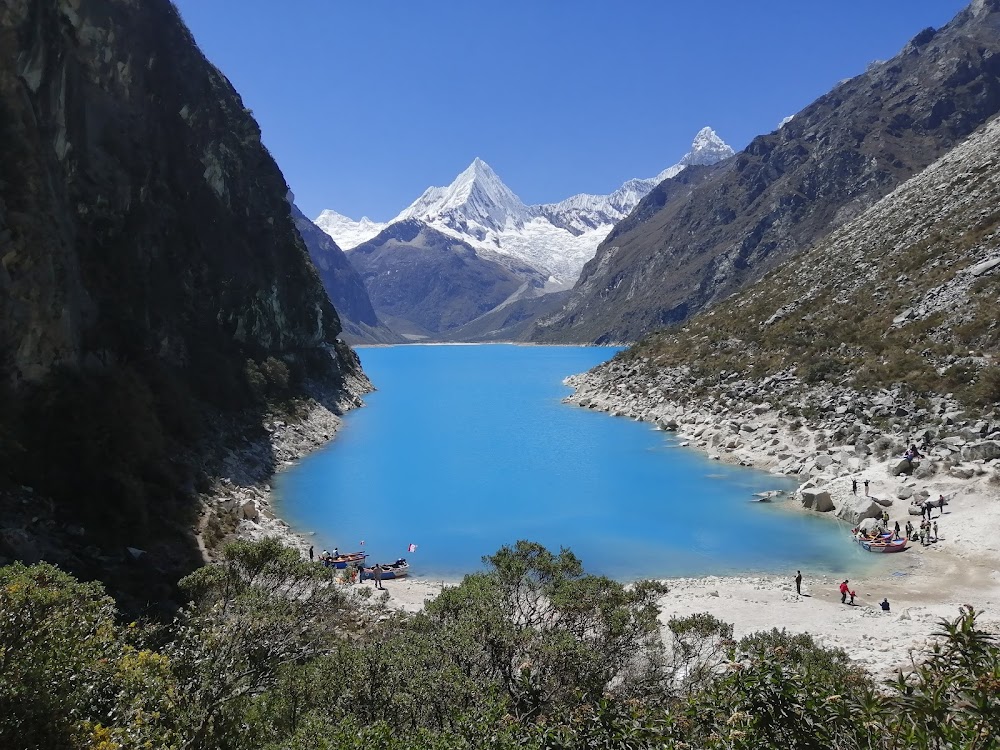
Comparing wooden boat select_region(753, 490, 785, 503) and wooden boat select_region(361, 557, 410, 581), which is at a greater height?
wooden boat select_region(753, 490, 785, 503)

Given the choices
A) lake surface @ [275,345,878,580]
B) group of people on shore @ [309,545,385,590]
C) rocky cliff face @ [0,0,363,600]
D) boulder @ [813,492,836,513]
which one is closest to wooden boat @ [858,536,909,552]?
lake surface @ [275,345,878,580]

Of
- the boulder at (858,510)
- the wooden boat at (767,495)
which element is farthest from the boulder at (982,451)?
the wooden boat at (767,495)

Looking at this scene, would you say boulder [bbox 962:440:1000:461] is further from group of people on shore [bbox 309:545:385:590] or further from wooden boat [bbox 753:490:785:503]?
group of people on shore [bbox 309:545:385:590]

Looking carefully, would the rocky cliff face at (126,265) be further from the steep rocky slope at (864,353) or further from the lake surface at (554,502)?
the steep rocky slope at (864,353)

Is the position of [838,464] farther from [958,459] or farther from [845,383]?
[845,383]

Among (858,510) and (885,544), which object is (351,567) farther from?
(858,510)

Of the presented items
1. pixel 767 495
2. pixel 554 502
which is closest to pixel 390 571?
pixel 554 502
